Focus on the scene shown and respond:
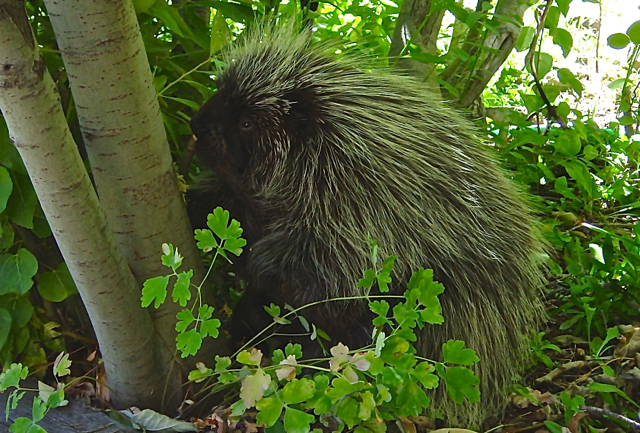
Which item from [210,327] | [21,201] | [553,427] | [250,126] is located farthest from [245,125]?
[553,427]

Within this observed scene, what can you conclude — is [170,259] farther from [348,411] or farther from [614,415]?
[614,415]

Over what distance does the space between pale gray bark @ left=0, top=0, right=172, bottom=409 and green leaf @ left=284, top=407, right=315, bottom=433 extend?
0.35m

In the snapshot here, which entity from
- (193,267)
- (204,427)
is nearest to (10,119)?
(193,267)

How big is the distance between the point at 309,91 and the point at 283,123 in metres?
0.10

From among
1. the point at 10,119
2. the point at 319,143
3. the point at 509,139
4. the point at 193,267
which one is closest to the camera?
the point at 10,119

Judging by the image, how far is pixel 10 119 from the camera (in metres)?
0.84

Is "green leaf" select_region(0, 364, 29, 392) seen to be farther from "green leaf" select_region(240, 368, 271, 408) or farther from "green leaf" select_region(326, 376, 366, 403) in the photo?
"green leaf" select_region(326, 376, 366, 403)

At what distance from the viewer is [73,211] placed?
2.96 ft

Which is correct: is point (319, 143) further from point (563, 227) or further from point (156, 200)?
point (563, 227)

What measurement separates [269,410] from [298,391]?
5 centimetres

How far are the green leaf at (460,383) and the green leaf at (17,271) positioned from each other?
716 millimetres

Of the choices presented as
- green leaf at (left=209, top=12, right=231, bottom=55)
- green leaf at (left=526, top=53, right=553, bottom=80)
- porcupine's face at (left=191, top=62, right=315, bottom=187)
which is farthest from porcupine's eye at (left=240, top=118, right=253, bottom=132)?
green leaf at (left=526, top=53, right=553, bottom=80)

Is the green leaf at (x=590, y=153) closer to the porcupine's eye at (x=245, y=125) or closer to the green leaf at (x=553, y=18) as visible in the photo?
the green leaf at (x=553, y=18)

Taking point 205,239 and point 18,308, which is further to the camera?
point 18,308
